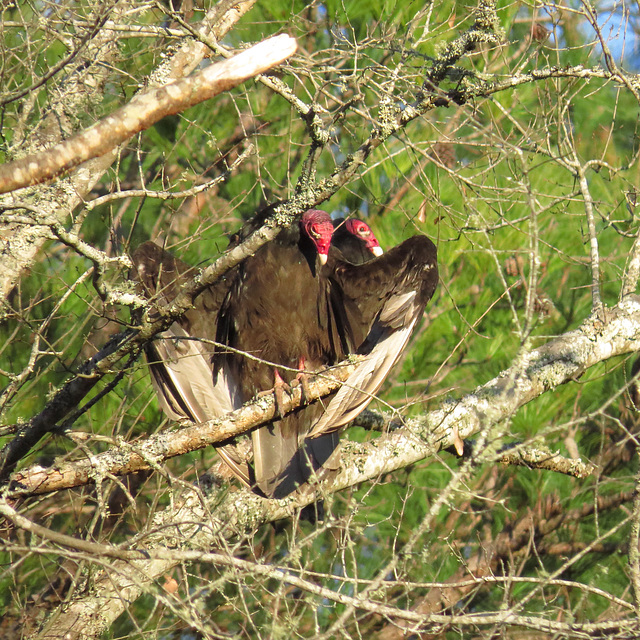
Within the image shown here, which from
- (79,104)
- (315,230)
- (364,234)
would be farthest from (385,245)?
(79,104)

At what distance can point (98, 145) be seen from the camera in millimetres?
1450

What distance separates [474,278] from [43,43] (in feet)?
6.42

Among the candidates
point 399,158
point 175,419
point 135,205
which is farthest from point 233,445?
point 399,158

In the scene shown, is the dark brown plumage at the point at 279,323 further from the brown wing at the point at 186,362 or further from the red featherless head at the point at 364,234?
the red featherless head at the point at 364,234

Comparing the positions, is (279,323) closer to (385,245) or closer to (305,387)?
(305,387)

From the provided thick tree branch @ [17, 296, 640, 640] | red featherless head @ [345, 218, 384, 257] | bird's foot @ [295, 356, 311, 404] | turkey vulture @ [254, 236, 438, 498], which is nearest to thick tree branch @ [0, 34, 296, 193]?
bird's foot @ [295, 356, 311, 404]

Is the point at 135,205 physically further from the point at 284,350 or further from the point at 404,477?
the point at 404,477

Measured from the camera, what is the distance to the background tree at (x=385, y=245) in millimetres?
2400

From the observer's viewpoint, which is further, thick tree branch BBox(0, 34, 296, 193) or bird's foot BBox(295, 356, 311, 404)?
bird's foot BBox(295, 356, 311, 404)

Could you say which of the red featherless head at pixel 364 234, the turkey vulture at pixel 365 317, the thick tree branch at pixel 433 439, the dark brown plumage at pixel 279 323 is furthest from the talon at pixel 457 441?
the red featherless head at pixel 364 234

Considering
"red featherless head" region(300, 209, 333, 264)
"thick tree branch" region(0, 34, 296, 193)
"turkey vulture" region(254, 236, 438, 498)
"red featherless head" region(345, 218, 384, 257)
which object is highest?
"thick tree branch" region(0, 34, 296, 193)

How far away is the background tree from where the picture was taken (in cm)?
240

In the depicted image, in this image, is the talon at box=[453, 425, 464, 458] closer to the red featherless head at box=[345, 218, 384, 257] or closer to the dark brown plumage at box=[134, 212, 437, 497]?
the dark brown plumage at box=[134, 212, 437, 497]

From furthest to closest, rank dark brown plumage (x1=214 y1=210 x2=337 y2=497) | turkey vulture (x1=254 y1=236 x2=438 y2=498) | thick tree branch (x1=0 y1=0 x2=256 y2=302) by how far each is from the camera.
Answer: dark brown plumage (x1=214 y1=210 x2=337 y2=497) < turkey vulture (x1=254 y1=236 x2=438 y2=498) < thick tree branch (x1=0 y1=0 x2=256 y2=302)
